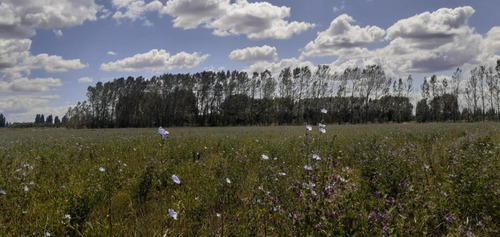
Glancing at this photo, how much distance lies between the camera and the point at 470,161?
425 centimetres

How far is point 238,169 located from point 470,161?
11.5 ft

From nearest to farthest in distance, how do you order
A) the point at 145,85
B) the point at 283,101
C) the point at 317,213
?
the point at 317,213, the point at 283,101, the point at 145,85

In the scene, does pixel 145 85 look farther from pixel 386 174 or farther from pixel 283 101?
pixel 386 174

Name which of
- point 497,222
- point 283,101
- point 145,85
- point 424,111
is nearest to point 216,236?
point 497,222

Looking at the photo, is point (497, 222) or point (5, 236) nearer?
point (5, 236)

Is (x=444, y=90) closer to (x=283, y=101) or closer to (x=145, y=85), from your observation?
(x=283, y=101)

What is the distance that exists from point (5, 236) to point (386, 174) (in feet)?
14.0

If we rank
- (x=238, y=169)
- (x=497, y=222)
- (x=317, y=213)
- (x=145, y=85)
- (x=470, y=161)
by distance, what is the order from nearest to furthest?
(x=317, y=213), (x=497, y=222), (x=470, y=161), (x=238, y=169), (x=145, y=85)

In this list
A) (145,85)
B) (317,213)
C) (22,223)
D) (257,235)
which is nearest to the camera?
(317,213)

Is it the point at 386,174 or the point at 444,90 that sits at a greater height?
the point at 444,90

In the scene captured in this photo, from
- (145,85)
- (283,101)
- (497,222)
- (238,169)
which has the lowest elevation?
(497,222)

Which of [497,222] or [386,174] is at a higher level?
[386,174]

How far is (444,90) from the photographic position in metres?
64.2

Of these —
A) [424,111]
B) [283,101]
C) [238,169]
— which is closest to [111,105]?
[283,101]
